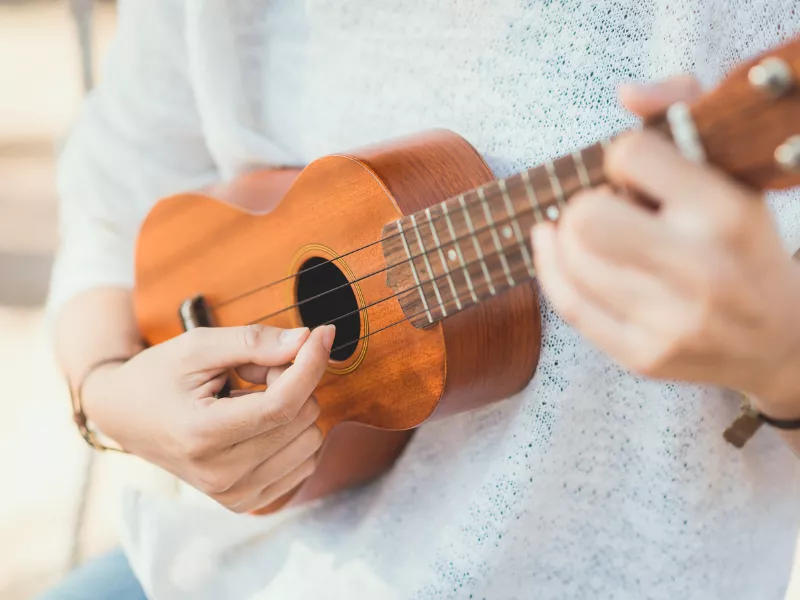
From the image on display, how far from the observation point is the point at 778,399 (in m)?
0.40

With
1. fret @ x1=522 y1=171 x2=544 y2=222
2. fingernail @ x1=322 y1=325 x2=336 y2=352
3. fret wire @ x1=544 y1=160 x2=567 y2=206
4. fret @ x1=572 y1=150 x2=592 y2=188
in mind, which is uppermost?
fret @ x1=572 y1=150 x2=592 y2=188

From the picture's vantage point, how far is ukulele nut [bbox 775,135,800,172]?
33cm

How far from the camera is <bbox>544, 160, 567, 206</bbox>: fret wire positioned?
1.28ft

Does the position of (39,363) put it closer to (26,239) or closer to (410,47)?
(26,239)

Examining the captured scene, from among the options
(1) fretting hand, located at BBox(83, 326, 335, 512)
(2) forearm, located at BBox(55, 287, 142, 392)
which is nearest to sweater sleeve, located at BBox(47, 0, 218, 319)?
(2) forearm, located at BBox(55, 287, 142, 392)

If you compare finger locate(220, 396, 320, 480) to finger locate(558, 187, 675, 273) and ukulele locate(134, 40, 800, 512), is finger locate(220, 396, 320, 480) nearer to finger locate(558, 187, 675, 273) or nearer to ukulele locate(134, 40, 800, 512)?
ukulele locate(134, 40, 800, 512)

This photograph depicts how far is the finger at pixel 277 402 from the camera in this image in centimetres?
57

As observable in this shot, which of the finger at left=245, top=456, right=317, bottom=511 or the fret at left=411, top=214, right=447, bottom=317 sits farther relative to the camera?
the finger at left=245, top=456, right=317, bottom=511

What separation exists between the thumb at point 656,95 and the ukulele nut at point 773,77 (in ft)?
0.13

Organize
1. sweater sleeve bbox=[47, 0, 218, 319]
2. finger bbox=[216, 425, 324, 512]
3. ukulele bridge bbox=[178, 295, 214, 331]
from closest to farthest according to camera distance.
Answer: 1. finger bbox=[216, 425, 324, 512]
2. ukulele bridge bbox=[178, 295, 214, 331]
3. sweater sleeve bbox=[47, 0, 218, 319]

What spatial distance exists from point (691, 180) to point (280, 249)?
43 centimetres

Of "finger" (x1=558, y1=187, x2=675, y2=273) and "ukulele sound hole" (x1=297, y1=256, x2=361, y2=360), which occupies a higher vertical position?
"finger" (x1=558, y1=187, x2=675, y2=273)

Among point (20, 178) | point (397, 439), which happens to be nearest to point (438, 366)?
point (397, 439)

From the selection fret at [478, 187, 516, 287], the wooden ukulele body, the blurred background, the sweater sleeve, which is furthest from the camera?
the blurred background
